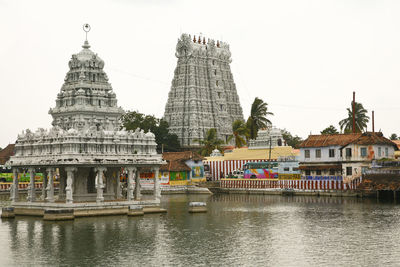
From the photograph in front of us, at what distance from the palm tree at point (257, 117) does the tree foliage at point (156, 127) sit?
66.7 ft

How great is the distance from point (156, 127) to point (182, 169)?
112 ft

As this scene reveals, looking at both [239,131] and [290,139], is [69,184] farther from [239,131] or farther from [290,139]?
[290,139]

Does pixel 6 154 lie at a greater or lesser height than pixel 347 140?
greater

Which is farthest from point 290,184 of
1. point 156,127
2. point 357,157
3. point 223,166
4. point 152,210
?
point 156,127

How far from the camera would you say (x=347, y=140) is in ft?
238

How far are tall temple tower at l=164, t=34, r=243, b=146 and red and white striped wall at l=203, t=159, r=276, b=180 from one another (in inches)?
1052

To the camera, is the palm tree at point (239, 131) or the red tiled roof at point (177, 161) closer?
the red tiled roof at point (177, 161)

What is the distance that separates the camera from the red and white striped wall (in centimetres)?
9250

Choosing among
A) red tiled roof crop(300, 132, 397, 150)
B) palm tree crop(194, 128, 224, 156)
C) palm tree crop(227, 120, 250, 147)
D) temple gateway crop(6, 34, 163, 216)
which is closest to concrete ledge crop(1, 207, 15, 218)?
temple gateway crop(6, 34, 163, 216)

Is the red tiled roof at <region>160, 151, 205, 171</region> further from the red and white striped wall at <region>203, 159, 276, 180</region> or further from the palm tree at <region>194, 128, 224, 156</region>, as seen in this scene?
the palm tree at <region>194, 128, 224, 156</region>

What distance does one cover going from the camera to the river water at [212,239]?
29484mm

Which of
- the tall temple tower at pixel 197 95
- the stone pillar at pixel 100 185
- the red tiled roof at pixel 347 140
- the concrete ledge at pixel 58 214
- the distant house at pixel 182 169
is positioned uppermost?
the tall temple tower at pixel 197 95

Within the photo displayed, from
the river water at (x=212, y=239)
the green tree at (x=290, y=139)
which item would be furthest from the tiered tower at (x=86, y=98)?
the green tree at (x=290, y=139)

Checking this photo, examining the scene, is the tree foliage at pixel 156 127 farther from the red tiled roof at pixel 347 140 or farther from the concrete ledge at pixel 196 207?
the concrete ledge at pixel 196 207
